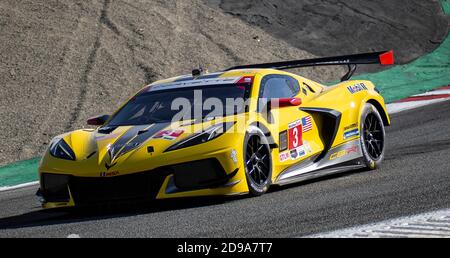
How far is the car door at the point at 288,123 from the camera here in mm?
8391

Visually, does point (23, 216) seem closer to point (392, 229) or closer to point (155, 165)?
point (155, 165)

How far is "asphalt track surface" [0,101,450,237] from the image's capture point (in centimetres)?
638

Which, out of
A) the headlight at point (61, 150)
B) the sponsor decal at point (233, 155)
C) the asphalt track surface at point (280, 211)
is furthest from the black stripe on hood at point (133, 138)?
the sponsor decal at point (233, 155)

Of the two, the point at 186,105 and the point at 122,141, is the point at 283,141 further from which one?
the point at 122,141

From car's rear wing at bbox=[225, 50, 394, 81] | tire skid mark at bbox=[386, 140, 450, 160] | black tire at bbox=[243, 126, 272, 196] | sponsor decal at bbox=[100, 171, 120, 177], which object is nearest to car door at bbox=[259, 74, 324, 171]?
black tire at bbox=[243, 126, 272, 196]

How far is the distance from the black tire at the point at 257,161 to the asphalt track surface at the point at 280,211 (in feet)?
0.35

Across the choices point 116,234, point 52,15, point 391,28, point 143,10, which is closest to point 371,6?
point 391,28

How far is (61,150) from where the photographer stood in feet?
26.5

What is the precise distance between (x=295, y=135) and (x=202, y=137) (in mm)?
1215

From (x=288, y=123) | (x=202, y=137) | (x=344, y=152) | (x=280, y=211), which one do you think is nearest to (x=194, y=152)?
(x=202, y=137)

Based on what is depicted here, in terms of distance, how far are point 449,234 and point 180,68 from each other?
Result: 38.8ft

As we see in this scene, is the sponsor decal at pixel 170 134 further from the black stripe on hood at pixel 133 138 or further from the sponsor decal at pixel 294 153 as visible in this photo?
the sponsor decal at pixel 294 153

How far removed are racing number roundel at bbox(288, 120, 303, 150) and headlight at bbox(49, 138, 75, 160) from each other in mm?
1894

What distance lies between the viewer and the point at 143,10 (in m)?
19.2
